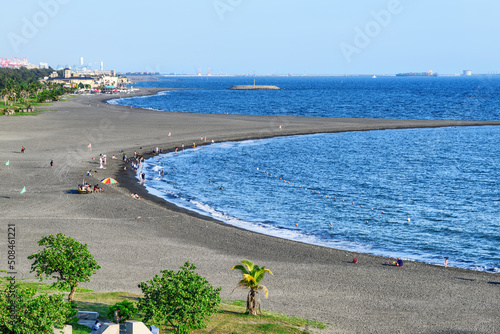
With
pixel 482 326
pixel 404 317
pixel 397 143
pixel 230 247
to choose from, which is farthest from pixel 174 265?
pixel 397 143

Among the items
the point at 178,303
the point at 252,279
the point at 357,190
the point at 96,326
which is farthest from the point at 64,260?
the point at 357,190

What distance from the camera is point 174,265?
36500 mm

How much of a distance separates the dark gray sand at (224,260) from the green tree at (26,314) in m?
11.7

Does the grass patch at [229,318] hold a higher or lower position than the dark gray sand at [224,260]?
higher

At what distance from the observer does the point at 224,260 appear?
38.7m

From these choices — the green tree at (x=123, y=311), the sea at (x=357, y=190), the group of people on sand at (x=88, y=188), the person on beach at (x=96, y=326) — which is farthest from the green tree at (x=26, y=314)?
the group of people on sand at (x=88, y=188)

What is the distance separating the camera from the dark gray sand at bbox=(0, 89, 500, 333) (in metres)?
29.4

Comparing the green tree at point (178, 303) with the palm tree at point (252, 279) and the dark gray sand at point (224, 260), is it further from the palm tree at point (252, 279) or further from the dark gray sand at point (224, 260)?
the dark gray sand at point (224, 260)

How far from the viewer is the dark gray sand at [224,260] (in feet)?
96.5

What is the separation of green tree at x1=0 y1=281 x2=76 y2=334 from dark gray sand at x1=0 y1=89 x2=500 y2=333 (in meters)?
11.7

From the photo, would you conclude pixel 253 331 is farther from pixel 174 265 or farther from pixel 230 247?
pixel 230 247

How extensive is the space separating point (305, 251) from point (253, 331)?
17.5m

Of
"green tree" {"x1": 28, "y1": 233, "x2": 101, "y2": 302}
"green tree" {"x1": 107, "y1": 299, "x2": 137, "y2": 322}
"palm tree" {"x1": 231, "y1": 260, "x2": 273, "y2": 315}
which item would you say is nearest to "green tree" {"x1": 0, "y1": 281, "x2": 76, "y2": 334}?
"green tree" {"x1": 107, "y1": 299, "x2": 137, "y2": 322}

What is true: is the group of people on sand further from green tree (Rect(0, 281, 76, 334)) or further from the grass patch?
green tree (Rect(0, 281, 76, 334))
